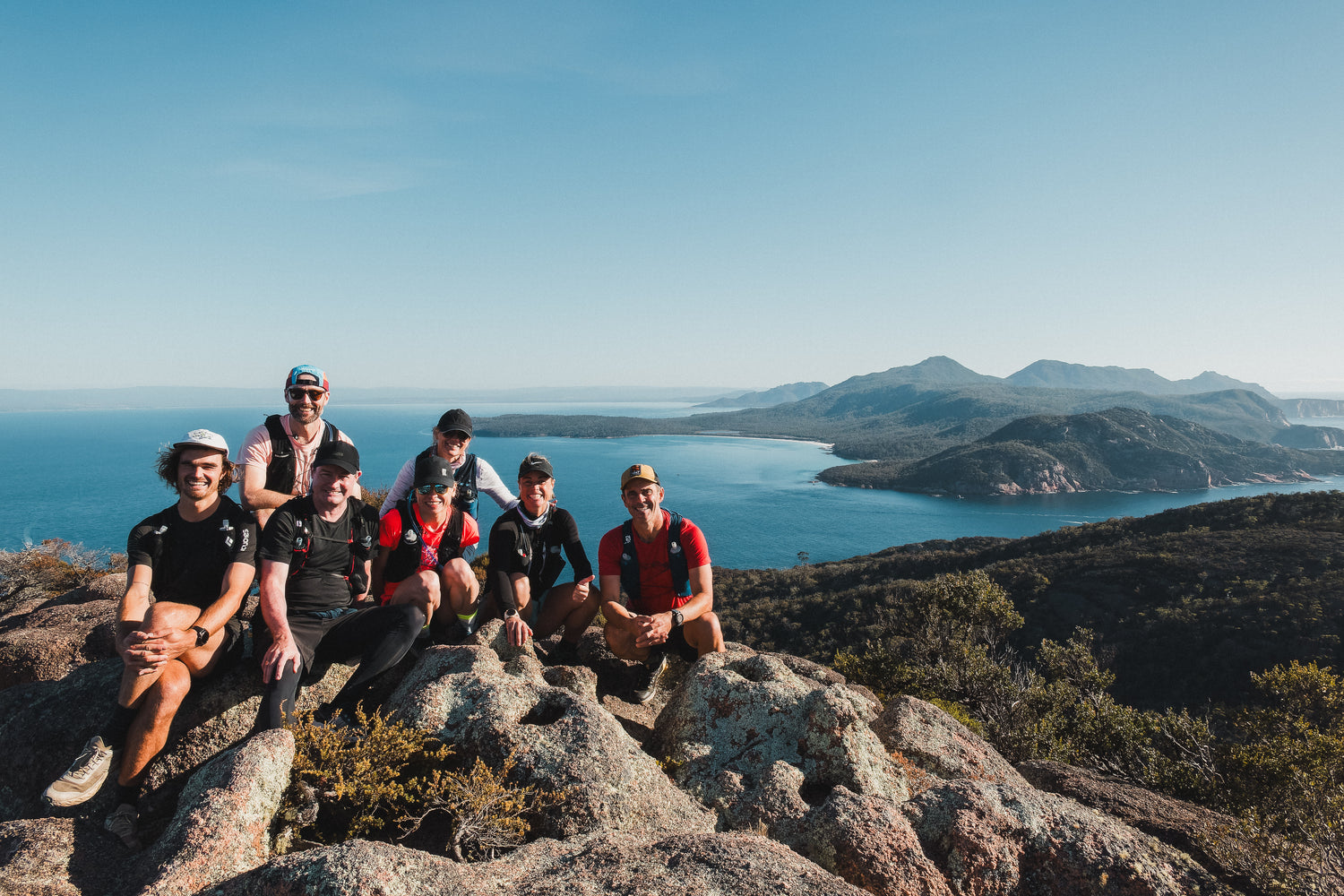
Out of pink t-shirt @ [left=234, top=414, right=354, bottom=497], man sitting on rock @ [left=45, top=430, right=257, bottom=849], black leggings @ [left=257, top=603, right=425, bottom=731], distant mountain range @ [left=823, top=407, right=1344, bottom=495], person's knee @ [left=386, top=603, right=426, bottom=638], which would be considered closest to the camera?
man sitting on rock @ [left=45, top=430, right=257, bottom=849]

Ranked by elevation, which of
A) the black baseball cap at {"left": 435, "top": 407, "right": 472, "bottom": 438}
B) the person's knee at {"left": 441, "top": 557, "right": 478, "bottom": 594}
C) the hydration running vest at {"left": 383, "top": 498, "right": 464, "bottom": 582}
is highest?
the black baseball cap at {"left": 435, "top": 407, "right": 472, "bottom": 438}

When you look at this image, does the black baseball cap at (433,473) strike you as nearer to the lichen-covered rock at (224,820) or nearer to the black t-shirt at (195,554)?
the black t-shirt at (195,554)

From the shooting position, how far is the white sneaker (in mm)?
3264

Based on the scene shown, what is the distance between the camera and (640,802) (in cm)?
338

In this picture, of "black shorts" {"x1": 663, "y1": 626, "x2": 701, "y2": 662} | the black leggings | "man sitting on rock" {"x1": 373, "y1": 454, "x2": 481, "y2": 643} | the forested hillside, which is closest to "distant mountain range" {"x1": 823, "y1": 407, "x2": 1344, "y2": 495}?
the forested hillside

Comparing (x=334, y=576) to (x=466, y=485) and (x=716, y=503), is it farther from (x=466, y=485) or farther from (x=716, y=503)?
(x=716, y=503)

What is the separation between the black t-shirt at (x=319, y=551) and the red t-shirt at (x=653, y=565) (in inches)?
80.5

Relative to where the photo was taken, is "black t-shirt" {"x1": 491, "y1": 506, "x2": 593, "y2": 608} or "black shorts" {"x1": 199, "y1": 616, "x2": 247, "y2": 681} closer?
"black shorts" {"x1": 199, "y1": 616, "x2": 247, "y2": 681}

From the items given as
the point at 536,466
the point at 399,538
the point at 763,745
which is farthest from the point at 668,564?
the point at 399,538

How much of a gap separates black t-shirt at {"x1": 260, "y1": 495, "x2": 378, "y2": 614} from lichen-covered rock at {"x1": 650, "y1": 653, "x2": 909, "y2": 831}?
9.29ft

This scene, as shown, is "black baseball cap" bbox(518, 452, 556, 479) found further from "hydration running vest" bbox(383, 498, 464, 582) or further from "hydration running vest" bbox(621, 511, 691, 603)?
"hydration running vest" bbox(621, 511, 691, 603)

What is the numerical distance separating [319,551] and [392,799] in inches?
80.2

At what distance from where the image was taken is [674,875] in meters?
2.44

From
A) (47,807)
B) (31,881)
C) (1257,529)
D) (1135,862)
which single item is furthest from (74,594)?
(1257,529)
